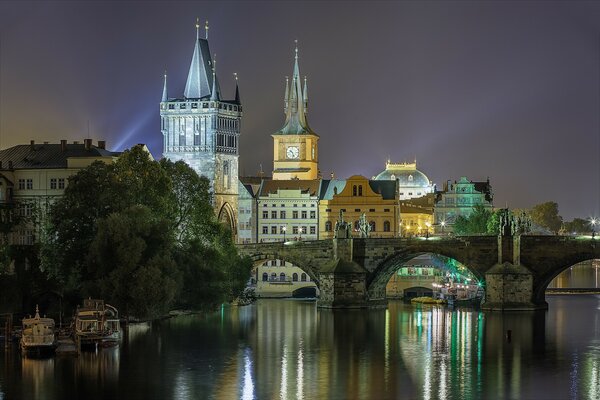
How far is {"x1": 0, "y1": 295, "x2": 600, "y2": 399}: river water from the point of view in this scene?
87.9 metres

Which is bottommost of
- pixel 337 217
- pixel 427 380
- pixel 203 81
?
pixel 427 380

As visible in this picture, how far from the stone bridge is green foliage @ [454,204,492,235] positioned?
141 ft

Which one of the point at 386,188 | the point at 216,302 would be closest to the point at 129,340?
the point at 216,302

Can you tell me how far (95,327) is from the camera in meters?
103

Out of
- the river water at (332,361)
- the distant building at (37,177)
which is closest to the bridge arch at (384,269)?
the river water at (332,361)

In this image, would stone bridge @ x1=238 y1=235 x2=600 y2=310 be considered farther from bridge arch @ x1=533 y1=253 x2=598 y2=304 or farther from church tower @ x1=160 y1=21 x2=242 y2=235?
church tower @ x1=160 y1=21 x2=242 y2=235

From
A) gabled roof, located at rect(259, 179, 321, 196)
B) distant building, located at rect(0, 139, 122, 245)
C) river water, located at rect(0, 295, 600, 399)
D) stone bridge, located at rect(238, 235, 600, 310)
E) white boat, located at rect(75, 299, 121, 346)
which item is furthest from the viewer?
gabled roof, located at rect(259, 179, 321, 196)

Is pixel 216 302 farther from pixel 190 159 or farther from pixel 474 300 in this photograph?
pixel 190 159

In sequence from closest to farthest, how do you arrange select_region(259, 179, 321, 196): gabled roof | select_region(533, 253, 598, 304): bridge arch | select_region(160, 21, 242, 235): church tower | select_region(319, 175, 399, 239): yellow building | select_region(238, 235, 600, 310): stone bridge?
select_region(238, 235, 600, 310): stone bridge → select_region(533, 253, 598, 304): bridge arch → select_region(160, 21, 242, 235): church tower → select_region(319, 175, 399, 239): yellow building → select_region(259, 179, 321, 196): gabled roof

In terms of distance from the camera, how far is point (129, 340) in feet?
348

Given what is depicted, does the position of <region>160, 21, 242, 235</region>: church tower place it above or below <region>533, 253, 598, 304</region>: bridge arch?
above

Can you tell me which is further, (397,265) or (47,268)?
(397,265)

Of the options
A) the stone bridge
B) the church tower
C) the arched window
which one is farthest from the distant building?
the arched window

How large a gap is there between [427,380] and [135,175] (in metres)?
41.8
